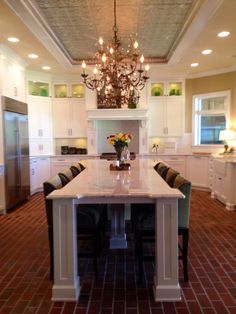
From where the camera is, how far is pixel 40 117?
721 cm

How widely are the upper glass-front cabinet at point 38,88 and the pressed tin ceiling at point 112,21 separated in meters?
1.89

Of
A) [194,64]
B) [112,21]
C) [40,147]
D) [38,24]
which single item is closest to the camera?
[38,24]

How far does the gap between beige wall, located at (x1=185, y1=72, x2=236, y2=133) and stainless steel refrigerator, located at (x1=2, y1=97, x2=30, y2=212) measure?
4.21 meters

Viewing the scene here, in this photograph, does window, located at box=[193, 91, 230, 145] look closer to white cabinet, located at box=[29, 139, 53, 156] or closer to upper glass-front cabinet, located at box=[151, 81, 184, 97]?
upper glass-front cabinet, located at box=[151, 81, 184, 97]

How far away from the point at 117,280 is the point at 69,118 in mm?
5540

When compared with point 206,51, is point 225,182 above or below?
A: below

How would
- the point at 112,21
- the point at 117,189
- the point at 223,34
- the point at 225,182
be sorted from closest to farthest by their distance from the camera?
the point at 117,189, the point at 112,21, the point at 223,34, the point at 225,182

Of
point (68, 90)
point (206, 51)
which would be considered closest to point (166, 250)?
point (206, 51)

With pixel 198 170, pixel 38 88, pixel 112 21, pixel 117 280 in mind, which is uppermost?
pixel 112 21

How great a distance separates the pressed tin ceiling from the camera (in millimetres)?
3797

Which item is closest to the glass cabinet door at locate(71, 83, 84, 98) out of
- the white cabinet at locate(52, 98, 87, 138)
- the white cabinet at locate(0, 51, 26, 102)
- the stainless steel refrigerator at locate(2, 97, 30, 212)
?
the white cabinet at locate(52, 98, 87, 138)

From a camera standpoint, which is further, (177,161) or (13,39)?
(177,161)

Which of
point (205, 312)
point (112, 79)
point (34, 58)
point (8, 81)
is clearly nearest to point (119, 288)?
point (205, 312)

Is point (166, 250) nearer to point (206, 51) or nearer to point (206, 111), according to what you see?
point (206, 51)
